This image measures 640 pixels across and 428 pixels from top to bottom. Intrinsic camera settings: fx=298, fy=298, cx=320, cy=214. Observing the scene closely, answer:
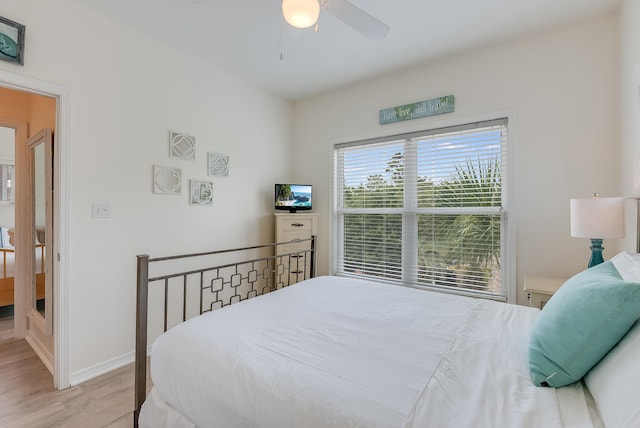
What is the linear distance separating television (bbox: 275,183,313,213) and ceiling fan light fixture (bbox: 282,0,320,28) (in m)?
2.11

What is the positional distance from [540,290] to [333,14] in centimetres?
224

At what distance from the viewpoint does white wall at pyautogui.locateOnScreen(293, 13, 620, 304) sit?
2244mm

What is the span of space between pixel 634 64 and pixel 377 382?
242cm

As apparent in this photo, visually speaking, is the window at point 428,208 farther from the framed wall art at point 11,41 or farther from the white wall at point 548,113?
the framed wall art at point 11,41

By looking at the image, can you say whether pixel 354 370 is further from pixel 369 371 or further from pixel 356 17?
pixel 356 17

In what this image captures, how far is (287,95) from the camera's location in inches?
148

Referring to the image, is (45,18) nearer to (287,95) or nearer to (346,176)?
(287,95)

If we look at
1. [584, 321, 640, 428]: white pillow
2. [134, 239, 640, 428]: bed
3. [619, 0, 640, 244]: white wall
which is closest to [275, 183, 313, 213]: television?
[134, 239, 640, 428]: bed

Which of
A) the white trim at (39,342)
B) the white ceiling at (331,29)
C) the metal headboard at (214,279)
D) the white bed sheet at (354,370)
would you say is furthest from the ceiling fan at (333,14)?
the white trim at (39,342)

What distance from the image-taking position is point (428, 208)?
303 cm

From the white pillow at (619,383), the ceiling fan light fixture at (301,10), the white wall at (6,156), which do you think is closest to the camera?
the white pillow at (619,383)

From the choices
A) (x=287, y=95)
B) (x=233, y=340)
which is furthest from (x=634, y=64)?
(x=287, y=95)

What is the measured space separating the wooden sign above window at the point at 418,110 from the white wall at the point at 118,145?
66.8 inches

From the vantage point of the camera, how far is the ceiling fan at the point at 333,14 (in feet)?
4.80
